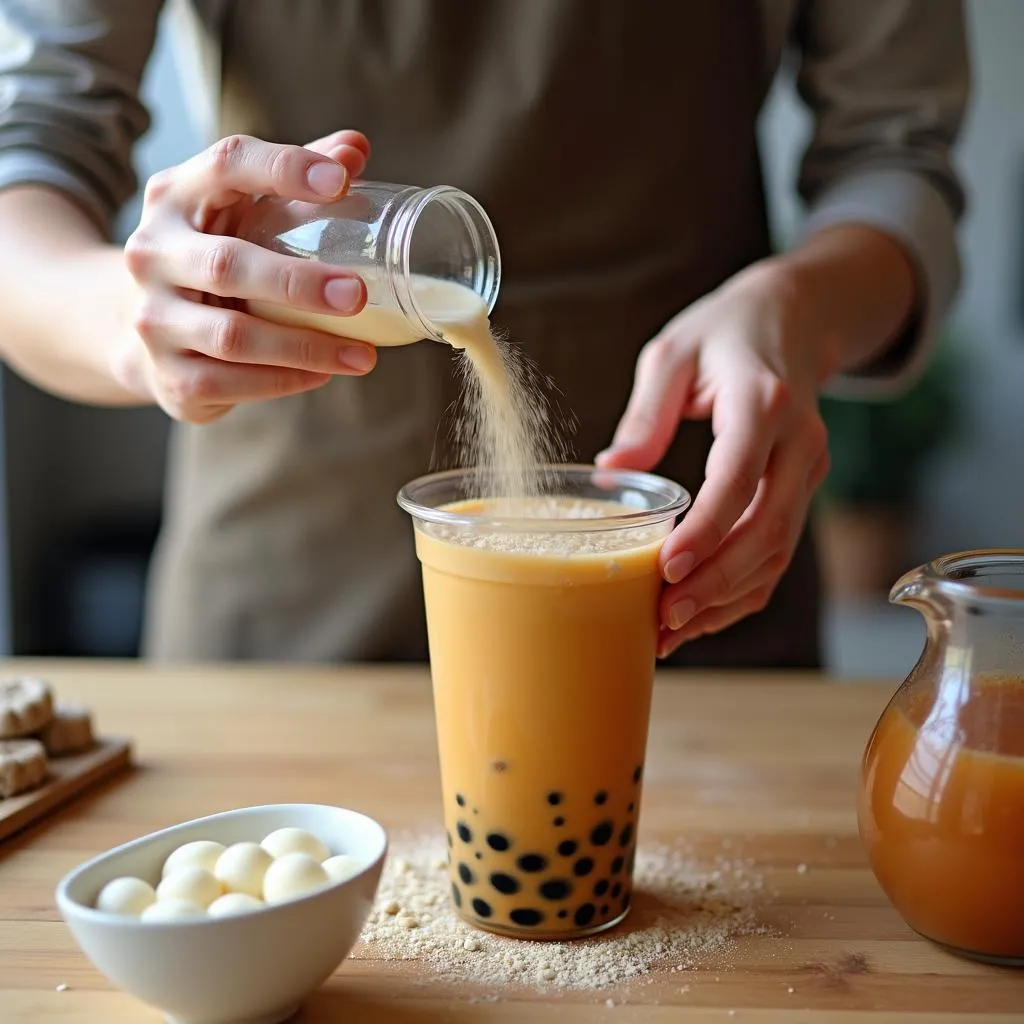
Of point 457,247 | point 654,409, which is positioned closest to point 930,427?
point 654,409

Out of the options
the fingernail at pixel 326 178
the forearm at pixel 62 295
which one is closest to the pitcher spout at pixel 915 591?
the fingernail at pixel 326 178

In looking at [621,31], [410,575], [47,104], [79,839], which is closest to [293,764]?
[79,839]

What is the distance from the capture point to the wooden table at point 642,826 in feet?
2.74

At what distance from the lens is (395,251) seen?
34.0 inches

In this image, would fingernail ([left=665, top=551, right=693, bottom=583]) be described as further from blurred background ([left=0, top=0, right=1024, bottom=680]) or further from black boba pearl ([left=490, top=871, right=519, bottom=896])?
blurred background ([left=0, top=0, right=1024, bottom=680])

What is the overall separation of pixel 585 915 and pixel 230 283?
0.53 meters

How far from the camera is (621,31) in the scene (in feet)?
4.86

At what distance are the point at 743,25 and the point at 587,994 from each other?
1.17 meters

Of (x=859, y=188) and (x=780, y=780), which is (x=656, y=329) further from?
(x=780, y=780)

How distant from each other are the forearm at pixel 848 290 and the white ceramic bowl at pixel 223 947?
2.41ft

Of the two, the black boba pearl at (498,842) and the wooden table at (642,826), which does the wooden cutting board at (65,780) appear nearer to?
the wooden table at (642,826)

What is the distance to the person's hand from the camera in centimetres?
97

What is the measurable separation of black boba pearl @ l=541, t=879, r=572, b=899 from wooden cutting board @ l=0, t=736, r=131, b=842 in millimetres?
467

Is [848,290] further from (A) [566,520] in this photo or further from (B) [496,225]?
(A) [566,520]
